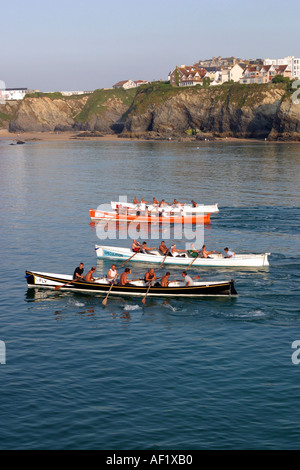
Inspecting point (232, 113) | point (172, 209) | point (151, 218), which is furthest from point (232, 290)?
point (232, 113)

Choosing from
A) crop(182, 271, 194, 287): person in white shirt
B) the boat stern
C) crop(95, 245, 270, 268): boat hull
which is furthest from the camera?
crop(95, 245, 270, 268): boat hull

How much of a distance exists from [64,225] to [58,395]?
37.0 meters

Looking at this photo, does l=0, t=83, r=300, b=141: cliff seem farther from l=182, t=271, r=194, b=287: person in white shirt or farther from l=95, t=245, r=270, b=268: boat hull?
l=182, t=271, r=194, b=287: person in white shirt

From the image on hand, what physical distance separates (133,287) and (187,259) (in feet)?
26.5

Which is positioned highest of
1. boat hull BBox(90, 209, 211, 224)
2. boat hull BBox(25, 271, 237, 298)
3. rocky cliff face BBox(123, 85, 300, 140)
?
rocky cliff face BBox(123, 85, 300, 140)

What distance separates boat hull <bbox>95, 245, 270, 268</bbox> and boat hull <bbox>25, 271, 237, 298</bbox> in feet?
20.7

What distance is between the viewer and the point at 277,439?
20297 mm

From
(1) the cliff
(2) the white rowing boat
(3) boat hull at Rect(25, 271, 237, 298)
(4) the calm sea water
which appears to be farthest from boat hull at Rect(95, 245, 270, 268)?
(1) the cliff

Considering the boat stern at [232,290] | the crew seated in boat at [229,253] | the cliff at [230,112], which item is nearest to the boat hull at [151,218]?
the crew seated in boat at [229,253]

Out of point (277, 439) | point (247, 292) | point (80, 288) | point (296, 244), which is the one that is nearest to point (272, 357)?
point (277, 439)

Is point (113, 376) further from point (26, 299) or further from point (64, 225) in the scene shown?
point (64, 225)

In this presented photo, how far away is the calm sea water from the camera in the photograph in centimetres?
2092

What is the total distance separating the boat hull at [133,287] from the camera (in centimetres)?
3534

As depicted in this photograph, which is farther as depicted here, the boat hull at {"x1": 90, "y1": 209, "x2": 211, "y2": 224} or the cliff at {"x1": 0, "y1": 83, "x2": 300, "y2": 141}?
the cliff at {"x1": 0, "y1": 83, "x2": 300, "y2": 141}
